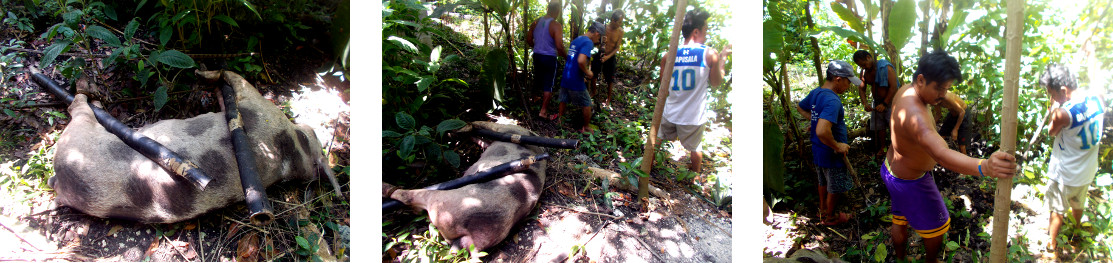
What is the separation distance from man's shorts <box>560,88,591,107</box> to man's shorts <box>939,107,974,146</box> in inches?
55.6

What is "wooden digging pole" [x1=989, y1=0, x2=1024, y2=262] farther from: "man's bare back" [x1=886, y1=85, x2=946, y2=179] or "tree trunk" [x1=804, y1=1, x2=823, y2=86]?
"tree trunk" [x1=804, y1=1, x2=823, y2=86]

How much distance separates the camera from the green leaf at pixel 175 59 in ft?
6.50

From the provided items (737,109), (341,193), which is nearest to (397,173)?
(341,193)

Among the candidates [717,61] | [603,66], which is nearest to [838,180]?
[717,61]

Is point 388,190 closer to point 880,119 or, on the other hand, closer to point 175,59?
point 175,59

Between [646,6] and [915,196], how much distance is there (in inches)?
51.0

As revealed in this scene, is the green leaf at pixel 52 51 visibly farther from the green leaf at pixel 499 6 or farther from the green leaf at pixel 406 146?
the green leaf at pixel 499 6

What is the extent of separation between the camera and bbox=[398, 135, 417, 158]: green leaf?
2.02m

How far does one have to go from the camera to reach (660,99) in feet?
6.34

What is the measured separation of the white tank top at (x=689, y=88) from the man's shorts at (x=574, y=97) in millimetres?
357

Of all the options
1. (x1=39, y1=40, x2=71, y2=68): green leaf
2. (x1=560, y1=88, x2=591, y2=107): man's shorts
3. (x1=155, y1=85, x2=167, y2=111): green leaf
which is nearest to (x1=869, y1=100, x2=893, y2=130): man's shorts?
(x1=560, y1=88, x2=591, y2=107): man's shorts

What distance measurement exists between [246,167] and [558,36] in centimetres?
140

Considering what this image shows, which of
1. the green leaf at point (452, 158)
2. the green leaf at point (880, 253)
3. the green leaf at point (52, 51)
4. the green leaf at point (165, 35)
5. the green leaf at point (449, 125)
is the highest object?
the green leaf at point (165, 35)

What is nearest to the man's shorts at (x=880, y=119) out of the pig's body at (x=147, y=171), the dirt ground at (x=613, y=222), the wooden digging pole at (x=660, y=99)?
the dirt ground at (x=613, y=222)
